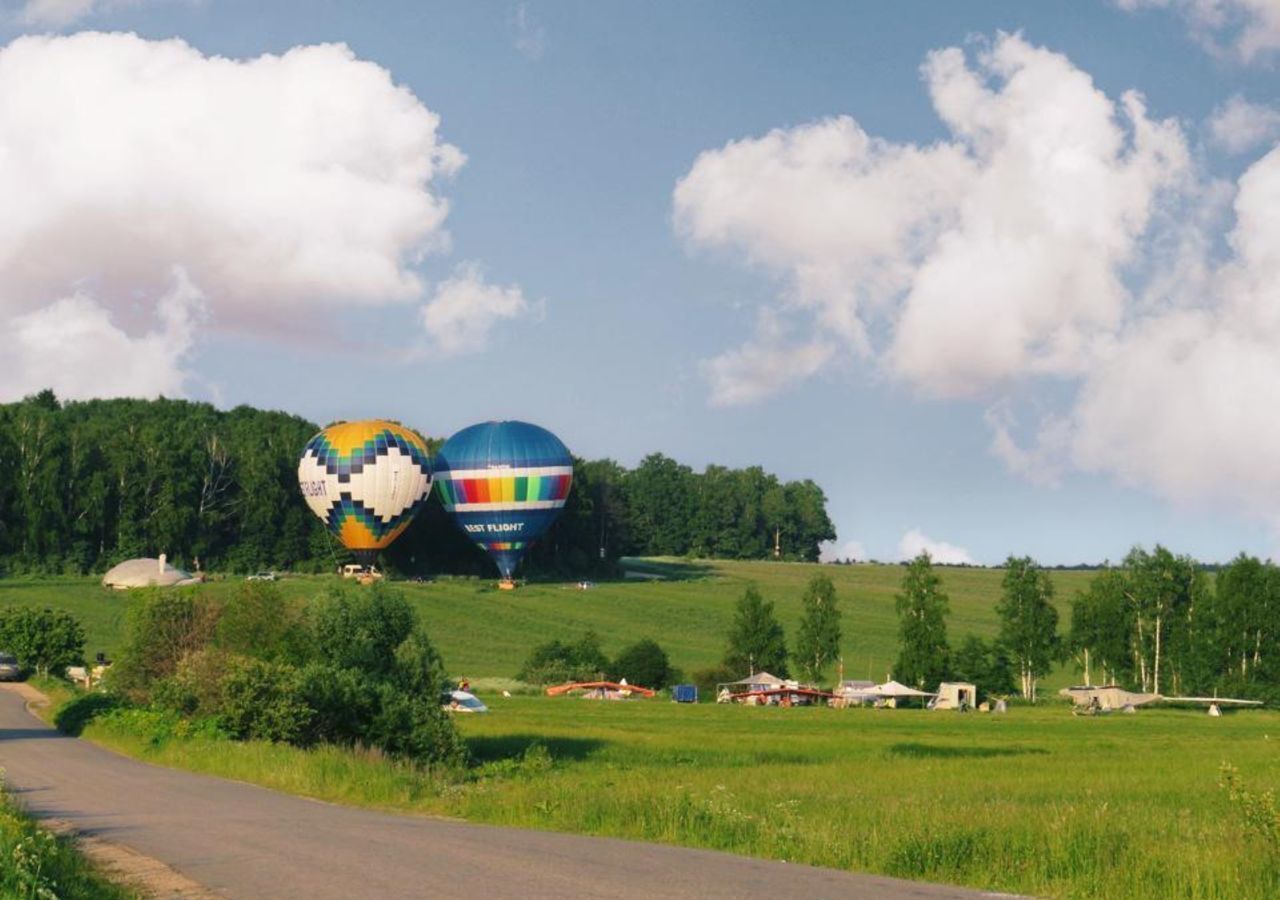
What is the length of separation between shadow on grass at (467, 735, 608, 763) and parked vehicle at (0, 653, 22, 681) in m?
32.6

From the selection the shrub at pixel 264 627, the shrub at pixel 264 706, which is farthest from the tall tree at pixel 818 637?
the shrub at pixel 264 706

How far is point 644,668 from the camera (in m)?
93.1

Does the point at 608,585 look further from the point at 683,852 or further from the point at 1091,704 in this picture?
the point at 683,852

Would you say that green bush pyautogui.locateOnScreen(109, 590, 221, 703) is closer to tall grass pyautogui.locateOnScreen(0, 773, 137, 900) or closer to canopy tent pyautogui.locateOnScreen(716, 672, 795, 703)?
tall grass pyautogui.locateOnScreen(0, 773, 137, 900)

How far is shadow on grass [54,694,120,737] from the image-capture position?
44812 mm

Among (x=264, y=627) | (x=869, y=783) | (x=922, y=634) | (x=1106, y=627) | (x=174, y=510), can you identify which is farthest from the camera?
(x=174, y=510)

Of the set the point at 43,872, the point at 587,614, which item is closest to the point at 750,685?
the point at 587,614

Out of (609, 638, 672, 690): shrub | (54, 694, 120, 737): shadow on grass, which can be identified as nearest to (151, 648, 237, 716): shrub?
(54, 694, 120, 737): shadow on grass

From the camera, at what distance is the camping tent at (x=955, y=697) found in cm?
8662

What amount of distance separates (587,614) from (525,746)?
79978 millimetres

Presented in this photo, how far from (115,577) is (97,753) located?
9750 centimetres

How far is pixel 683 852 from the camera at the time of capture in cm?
2022

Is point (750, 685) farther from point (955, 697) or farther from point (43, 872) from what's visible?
point (43, 872)

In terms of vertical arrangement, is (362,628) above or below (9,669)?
above
